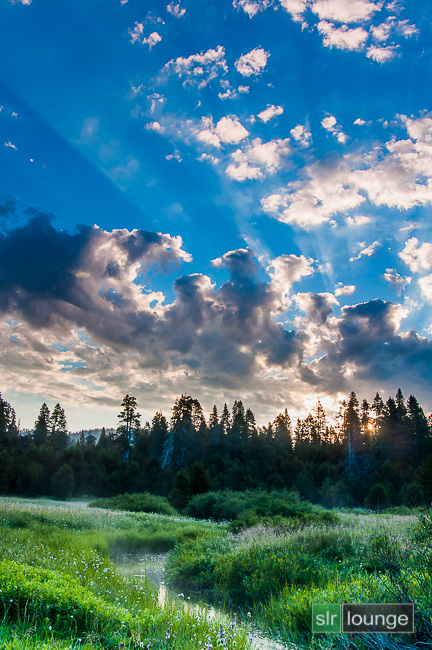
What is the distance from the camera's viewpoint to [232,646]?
580 cm

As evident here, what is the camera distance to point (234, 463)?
2121 inches

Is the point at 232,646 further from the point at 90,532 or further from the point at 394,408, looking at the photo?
the point at 394,408

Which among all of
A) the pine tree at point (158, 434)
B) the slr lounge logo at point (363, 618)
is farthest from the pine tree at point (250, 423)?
the slr lounge logo at point (363, 618)

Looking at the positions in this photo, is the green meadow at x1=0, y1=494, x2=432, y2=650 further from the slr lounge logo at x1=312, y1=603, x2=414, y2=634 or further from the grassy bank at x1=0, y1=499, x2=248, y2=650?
the slr lounge logo at x1=312, y1=603, x2=414, y2=634

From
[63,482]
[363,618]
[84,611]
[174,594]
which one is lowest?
[174,594]

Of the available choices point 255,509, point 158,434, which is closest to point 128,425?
point 158,434

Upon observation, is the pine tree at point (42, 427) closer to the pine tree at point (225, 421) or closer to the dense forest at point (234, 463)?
the dense forest at point (234, 463)

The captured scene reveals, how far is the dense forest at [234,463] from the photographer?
148ft

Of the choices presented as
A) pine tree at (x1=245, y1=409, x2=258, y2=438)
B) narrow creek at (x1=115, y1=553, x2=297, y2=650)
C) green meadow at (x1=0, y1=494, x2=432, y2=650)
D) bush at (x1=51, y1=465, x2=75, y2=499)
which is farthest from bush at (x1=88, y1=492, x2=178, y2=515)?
pine tree at (x1=245, y1=409, x2=258, y2=438)

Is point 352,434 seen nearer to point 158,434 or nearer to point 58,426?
point 158,434

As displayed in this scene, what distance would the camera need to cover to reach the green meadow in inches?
235

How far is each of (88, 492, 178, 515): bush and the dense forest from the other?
4.82m

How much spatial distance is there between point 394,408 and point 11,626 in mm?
68819

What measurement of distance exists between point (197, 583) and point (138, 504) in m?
22.4
